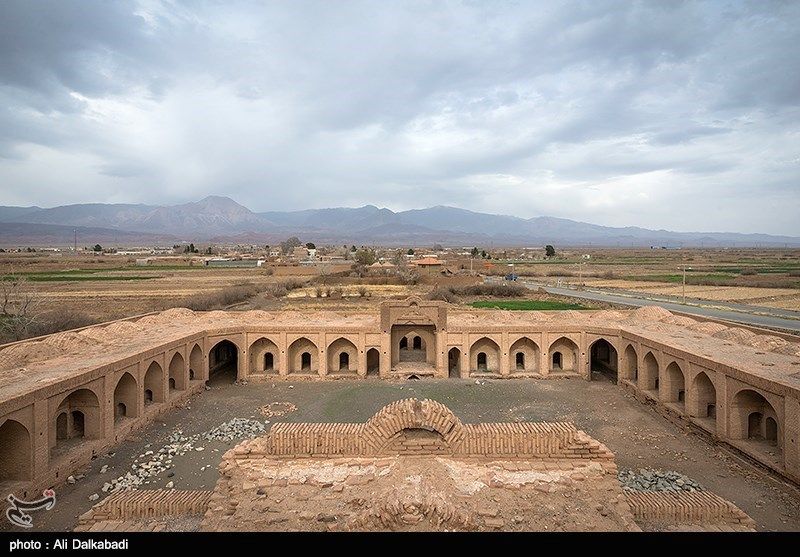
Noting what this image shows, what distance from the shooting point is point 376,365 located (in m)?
26.3

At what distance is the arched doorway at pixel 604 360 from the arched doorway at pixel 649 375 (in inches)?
142

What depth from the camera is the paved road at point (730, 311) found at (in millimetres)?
31527

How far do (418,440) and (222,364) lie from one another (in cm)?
2153

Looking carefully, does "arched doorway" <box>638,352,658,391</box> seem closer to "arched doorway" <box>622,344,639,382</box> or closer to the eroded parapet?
"arched doorway" <box>622,344,639,382</box>

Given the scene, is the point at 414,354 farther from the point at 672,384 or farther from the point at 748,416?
the point at 748,416

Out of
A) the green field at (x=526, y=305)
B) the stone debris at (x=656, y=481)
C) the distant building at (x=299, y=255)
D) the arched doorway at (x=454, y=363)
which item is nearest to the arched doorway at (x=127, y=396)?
the arched doorway at (x=454, y=363)

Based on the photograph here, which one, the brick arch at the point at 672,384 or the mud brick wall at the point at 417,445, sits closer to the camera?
the mud brick wall at the point at 417,445

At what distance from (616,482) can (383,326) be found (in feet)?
53.7

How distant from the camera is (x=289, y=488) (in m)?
8.30

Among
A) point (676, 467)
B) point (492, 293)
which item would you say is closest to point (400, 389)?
point (676, 467)

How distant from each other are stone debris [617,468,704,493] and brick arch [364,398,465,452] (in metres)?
6.70

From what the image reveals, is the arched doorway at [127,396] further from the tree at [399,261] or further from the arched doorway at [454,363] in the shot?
the tree at [399,261]

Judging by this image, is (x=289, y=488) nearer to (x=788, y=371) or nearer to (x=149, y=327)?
(x=788, y=371)

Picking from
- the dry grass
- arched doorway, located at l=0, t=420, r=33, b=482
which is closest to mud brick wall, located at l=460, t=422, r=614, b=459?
arched doorway, located at l=0, t=420, r=33, b=482
